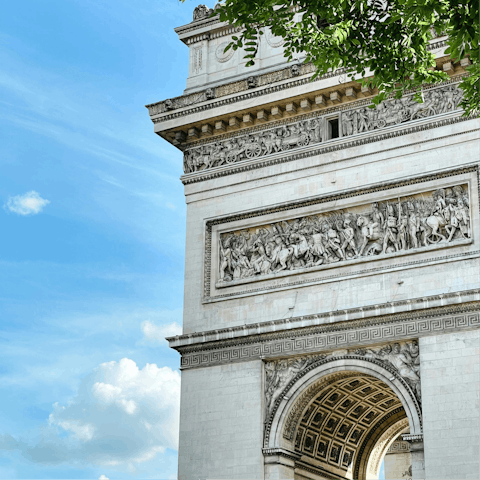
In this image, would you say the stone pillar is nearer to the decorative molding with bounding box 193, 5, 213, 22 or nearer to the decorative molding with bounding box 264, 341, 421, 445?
the decorative molding with bounding box 264, 341, 421, 445

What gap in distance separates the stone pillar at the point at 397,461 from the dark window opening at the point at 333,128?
451 inches

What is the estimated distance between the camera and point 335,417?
23844 millimetres

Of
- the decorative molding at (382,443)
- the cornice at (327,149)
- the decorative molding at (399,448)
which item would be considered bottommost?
the decorative molding at (382,443)

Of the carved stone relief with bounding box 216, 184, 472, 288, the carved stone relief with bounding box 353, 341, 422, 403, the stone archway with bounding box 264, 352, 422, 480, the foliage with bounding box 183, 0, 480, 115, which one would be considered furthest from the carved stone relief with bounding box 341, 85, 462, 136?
the foliage with bounding box 183, 0, 480, 115

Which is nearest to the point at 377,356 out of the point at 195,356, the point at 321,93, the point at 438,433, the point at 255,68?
the point at 438,433

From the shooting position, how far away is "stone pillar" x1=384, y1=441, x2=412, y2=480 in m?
30.0

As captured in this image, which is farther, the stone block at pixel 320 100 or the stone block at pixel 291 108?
the stone block at pixel 291 108

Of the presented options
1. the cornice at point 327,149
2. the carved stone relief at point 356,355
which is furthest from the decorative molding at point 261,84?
the carved stone relief at point 356,355

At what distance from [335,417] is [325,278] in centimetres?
387

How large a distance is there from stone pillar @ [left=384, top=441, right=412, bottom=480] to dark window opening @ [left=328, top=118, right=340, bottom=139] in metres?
11.5

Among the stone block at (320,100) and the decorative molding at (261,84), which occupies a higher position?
the decorative molding at (261,84)

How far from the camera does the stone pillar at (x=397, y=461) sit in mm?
30000

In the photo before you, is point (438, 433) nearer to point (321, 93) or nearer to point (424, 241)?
point (424, 241)

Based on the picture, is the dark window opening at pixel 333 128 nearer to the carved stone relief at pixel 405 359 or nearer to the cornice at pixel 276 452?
the carved stone relief at pixel 405 359
